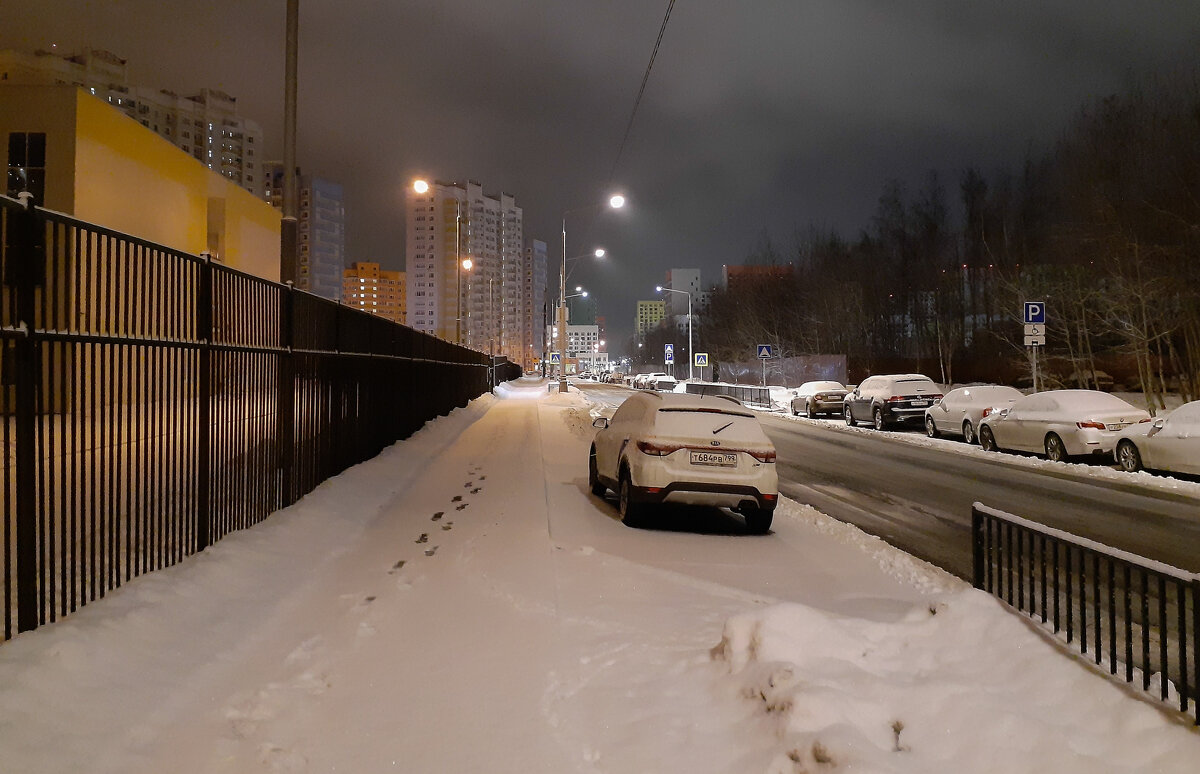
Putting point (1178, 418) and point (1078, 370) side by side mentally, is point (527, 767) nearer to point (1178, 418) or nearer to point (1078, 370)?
point (1178, 418)

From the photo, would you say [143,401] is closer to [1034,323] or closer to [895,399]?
[1034,323]

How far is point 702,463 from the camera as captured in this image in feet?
28.9

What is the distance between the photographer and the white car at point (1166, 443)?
12.9 metres

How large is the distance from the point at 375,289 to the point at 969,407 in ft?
549

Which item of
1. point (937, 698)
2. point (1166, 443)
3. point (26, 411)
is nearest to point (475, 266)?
point (1166, 443)

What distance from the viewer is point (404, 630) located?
5.20m

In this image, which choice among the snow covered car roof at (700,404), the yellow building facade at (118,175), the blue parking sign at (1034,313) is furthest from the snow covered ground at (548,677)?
the blue parking sign at (1034,313)

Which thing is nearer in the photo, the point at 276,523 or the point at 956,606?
the point at 956,606

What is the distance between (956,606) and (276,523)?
6.48 meters

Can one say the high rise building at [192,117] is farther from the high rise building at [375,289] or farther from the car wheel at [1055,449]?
the car wheel at [1055,449]

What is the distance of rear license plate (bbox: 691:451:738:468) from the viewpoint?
881 cm

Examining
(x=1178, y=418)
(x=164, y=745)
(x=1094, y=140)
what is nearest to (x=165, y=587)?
(x=164, y=745)

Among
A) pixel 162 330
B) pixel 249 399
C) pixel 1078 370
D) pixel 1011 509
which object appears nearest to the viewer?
pixel 162 330

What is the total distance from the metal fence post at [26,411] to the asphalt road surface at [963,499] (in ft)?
24.2
